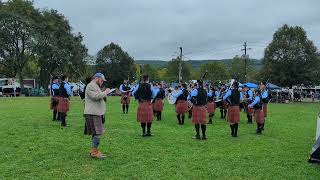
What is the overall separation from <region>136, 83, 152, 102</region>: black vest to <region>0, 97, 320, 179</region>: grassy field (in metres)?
1.23

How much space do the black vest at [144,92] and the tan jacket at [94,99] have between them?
4.18 meters

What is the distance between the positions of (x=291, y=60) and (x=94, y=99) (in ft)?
201

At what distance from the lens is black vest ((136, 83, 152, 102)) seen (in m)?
15.0

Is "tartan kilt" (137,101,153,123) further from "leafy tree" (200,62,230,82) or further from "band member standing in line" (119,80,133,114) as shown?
"leafy tree" (200,62,230,82)

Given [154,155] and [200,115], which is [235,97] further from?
[154,155]

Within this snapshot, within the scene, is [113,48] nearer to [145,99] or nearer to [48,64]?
[48,64]

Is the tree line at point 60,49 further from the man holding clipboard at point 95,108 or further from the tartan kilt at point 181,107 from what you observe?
the man holding clipboard at point 95,108

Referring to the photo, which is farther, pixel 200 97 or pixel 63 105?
pixel 63 105

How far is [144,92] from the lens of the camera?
49.3 feet

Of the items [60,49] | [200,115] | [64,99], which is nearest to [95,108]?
[200,115]

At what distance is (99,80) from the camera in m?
10.9

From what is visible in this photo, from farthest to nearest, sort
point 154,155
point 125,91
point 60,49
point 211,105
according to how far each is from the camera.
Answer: point 60,49 < point 125,91 < point 211,105 < point 154,155

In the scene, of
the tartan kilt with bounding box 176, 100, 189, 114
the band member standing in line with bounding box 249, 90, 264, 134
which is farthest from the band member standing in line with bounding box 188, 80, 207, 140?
the tartan kilt with bounding box 176, 100, 189, 114

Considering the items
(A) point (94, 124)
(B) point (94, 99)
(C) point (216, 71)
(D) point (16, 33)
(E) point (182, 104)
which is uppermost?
(D) point (16, 33)
